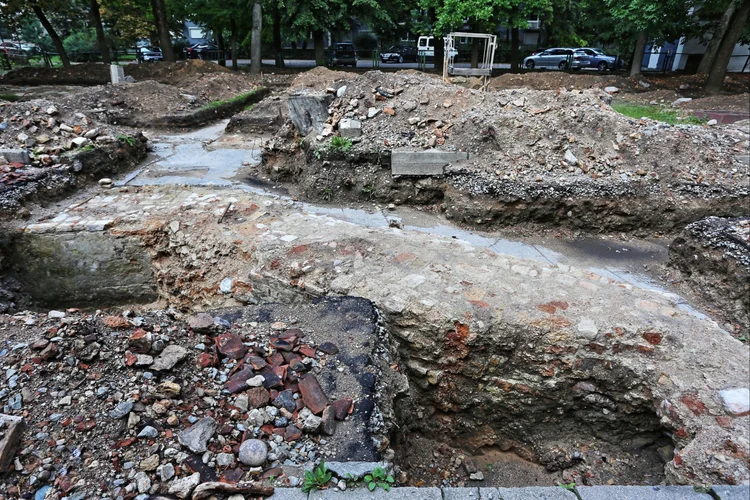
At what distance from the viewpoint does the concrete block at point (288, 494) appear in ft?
6.28

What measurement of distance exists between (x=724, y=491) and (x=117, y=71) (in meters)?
15.9

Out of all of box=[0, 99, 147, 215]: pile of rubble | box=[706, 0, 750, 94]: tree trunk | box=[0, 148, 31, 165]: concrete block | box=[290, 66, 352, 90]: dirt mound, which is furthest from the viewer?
box=[290, 66, 352, 90]: dirt mound

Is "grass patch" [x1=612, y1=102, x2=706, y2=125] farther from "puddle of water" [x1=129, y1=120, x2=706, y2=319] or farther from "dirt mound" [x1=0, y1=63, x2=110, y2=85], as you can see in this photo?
"dirt mound" [x1=0, y1=63, x2=110, y2=85]

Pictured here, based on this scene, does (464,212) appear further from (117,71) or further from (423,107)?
(117,71)

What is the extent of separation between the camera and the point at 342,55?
23.2 metres

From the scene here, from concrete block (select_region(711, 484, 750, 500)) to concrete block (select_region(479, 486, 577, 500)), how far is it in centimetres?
71

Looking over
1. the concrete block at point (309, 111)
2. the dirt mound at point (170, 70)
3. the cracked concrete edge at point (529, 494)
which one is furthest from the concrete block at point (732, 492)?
the dirt mound at point (170, 70)

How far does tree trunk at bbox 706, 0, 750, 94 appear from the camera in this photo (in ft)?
36.5

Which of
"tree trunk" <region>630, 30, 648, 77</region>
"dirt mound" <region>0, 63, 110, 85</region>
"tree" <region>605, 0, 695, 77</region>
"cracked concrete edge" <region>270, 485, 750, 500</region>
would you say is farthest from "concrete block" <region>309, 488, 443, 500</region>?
"dirt mound" <region>0, 63, 110, 85</region>

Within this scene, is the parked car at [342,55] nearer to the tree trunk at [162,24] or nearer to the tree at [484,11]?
the tree at [484,11]

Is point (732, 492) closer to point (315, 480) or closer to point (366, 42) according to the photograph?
point (315, 480)

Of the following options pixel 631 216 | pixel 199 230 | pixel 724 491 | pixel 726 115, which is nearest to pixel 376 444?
pixel 724 491

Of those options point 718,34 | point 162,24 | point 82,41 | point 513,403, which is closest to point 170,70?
point 162,24

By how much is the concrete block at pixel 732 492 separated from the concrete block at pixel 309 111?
6549 mm
